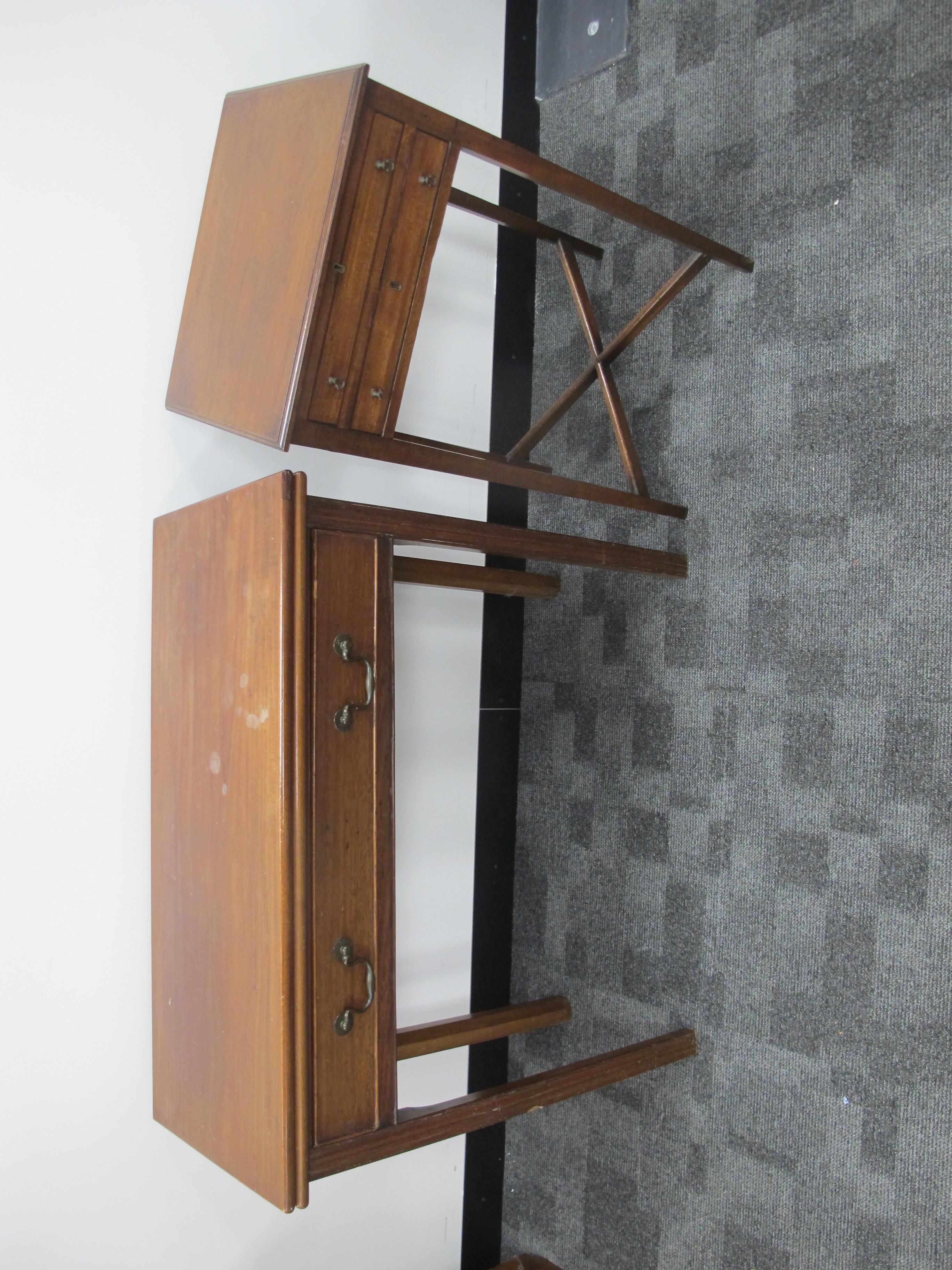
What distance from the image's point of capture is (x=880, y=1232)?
126 centimetres

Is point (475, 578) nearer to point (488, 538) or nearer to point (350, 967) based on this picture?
point (488, 538)

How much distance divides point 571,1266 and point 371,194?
1607 mm

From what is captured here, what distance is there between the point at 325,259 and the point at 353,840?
623 millimetres

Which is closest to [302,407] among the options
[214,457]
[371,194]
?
[371,194]

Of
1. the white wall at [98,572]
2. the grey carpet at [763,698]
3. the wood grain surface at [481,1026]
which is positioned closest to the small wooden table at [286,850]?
the white wall at [98,572]

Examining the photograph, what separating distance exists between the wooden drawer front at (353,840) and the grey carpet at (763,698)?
1.94 feet

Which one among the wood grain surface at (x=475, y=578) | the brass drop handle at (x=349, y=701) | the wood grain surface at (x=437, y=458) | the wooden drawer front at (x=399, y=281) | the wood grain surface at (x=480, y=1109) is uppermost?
the wooden drawer front at (x=399, y=281)

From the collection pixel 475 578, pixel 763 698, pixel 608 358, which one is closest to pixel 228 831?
pixel 475 578

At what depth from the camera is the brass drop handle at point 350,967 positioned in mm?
1058

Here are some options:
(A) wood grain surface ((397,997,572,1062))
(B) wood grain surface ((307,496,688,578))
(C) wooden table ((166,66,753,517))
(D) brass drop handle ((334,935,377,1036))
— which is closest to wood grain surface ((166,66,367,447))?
(C) wooden table ((166,66,753,517))

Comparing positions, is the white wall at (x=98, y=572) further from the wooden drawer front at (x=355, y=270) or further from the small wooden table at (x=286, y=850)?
the wooden drawer front at (x=355, y=270)

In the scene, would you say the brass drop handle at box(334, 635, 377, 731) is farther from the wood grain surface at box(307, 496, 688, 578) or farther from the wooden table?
the wooden table

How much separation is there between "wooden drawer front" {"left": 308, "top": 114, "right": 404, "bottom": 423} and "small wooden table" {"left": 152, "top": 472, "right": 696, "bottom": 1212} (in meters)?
0.15

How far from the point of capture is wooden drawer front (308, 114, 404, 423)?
1091mm
